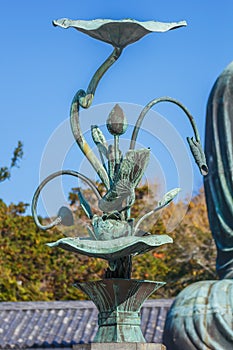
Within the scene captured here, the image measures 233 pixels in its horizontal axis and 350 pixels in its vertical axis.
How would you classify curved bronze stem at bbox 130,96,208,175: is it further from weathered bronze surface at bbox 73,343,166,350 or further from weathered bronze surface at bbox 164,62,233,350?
weathered bronze surface at bbox 164,62,233,350

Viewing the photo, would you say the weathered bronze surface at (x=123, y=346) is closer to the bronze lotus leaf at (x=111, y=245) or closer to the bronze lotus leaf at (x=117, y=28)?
the bronze lotus leaf at (x=111, y=245)

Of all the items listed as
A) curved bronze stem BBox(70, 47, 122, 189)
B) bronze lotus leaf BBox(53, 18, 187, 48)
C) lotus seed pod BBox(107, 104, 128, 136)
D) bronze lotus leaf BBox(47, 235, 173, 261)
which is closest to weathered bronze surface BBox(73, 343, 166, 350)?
bronze lotus leaf BBox(47, 235, 173, 261)

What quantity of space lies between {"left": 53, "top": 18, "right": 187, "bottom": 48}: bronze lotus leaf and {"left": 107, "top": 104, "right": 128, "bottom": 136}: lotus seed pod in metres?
0.38

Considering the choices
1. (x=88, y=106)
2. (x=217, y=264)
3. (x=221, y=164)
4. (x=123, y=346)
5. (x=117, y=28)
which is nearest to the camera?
(x=123, y=346)

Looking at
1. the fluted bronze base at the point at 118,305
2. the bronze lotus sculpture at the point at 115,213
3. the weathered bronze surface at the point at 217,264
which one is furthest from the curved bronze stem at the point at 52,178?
the weathered bronze surface at the point at 217,264

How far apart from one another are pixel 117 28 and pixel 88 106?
56 cm

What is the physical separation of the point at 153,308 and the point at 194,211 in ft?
43.2

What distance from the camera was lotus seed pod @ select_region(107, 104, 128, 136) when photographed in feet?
21.2

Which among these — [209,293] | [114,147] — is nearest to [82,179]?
[114,147]

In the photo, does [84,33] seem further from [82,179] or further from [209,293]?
[209,293]

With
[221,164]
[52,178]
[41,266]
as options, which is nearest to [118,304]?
[52,178]

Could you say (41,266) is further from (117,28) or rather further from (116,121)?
(117,28)

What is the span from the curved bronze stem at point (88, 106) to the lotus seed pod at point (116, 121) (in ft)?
0.61

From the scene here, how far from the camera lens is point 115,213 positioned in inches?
251
